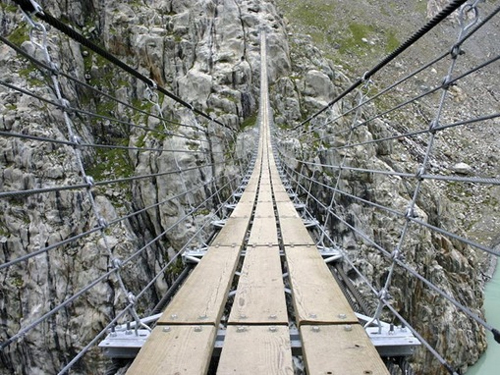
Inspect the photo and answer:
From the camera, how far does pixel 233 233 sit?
12.9ft

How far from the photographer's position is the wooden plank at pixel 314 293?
2072 mm

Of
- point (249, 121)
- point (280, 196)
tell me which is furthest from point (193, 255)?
point (249, 121)

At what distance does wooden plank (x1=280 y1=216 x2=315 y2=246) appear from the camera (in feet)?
11.7

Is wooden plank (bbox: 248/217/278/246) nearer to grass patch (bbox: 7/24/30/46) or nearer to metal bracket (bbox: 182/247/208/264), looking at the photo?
metal bracket (bbox: 182/247/208/264)

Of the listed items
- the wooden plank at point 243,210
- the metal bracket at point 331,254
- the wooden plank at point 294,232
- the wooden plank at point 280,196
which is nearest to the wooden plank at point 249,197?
the wooden plank at point 243,210

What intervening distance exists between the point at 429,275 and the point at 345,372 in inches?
754

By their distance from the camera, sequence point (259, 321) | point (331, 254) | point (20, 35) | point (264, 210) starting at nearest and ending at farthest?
point (259, 321), point (331, 254), point (264, 210), point (20, 35)

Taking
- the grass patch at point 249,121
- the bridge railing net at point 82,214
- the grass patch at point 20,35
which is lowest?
the bridge railing net at point 82,214

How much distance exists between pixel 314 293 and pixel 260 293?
39 cm

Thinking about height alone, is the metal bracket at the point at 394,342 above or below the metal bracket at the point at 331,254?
below

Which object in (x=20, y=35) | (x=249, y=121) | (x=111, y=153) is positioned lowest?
(x=111, y=153)

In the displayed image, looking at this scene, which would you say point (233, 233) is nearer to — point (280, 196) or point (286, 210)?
point (286, 210)

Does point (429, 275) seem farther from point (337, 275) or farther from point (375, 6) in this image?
point (375, 6)

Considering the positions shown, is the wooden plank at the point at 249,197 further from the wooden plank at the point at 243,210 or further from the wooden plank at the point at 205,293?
the wooden plank at the point at 205,293
